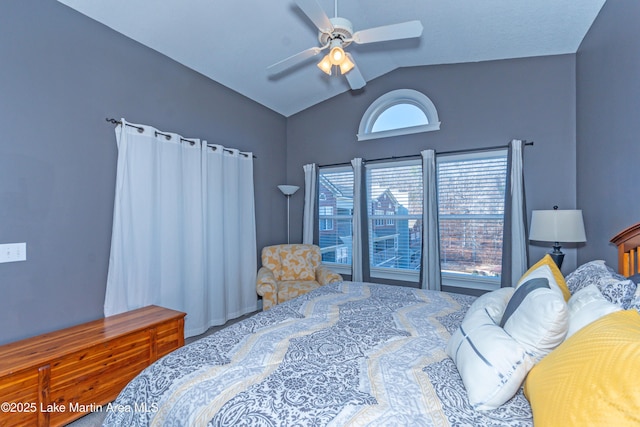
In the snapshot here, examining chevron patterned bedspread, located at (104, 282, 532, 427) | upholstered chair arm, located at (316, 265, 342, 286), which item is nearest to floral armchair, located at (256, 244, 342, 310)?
upholstered chair arm, located at (316, 265, 342, 286)

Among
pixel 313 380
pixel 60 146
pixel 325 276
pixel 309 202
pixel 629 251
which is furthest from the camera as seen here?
pixel 309 202

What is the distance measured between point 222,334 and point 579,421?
1.47 metres

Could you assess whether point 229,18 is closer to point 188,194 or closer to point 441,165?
point 188,194

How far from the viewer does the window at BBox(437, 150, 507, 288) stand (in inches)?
129

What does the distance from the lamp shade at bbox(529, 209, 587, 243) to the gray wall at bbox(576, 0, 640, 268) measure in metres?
0.14

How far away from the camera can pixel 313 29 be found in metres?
2.84

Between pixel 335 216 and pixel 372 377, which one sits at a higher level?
pixel 335 216

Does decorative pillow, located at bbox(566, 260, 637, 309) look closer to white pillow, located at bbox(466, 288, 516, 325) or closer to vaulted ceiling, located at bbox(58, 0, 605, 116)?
white pillow, located at bbox(466, 288, 516, 325)

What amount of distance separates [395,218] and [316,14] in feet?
8.90

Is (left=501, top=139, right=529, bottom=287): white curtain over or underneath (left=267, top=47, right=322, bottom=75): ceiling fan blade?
underneath

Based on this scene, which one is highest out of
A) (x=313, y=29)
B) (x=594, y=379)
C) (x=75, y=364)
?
(x=313, y=29)

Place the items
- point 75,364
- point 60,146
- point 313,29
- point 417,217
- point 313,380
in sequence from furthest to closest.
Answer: point 417,217 < point 313,29 < point 60,146 < point 75,364 < point 313,380

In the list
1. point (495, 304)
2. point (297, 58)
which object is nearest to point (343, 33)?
point (297, 58)

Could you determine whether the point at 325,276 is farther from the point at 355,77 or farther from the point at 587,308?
the point at 587,308
